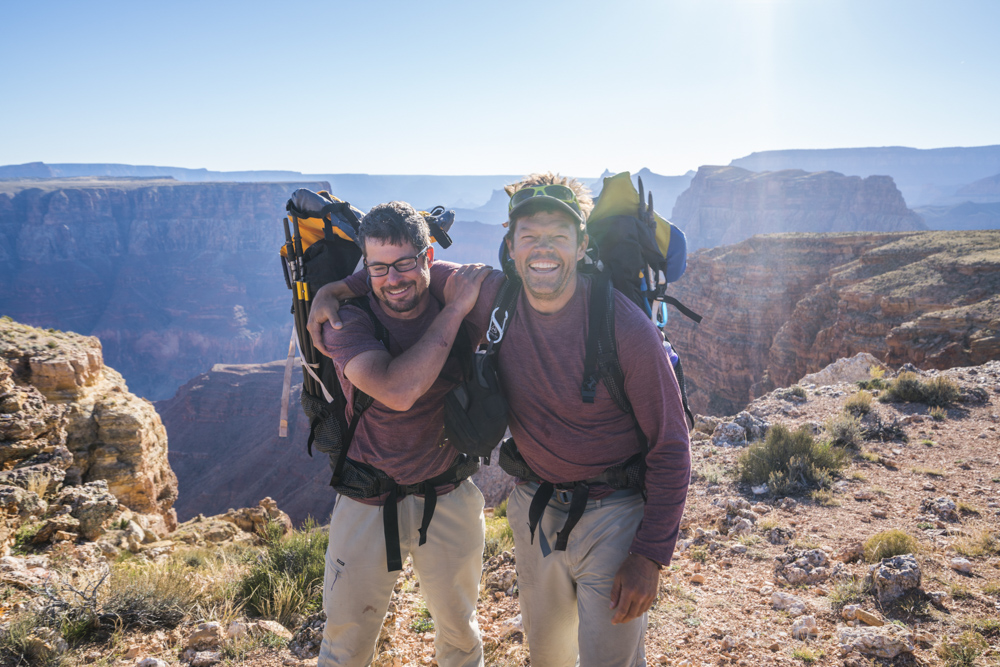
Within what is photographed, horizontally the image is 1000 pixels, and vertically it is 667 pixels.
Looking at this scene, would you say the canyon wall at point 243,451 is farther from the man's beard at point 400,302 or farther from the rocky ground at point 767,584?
the man's beard at point 400,302

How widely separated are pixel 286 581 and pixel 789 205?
10104cm

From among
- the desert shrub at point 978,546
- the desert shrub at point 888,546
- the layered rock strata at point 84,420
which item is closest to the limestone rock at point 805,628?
the desert shrub at point 888,546

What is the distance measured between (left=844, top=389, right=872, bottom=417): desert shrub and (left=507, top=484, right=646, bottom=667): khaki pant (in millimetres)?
7223

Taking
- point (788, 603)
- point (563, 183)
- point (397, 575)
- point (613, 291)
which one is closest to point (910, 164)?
point (788, 603)

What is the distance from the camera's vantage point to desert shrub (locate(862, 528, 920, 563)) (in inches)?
147

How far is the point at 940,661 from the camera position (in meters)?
2.65

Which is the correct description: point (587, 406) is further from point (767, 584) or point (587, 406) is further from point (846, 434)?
point (846, 434)

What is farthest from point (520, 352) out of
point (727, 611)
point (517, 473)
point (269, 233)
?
point (269, 233)

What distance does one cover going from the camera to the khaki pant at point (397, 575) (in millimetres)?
2232

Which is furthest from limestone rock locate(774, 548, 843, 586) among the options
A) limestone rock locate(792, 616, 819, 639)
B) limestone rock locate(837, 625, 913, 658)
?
limestone rock locate(837, 625, 913, 658)

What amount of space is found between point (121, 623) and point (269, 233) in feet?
366

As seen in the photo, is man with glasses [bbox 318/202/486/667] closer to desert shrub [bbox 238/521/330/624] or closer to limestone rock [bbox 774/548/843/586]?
desert shrub [bbox 238/521/330/624]

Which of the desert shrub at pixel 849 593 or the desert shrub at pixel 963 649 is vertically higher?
the desert shrub at pixel 963 649

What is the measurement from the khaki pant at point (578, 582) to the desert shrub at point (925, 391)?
8.23 m
